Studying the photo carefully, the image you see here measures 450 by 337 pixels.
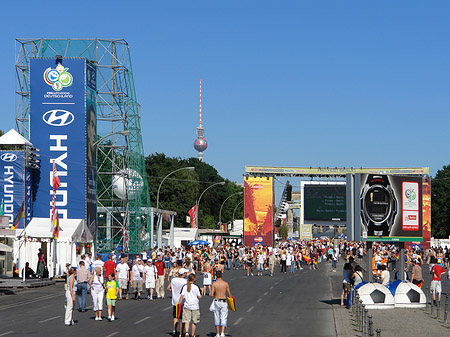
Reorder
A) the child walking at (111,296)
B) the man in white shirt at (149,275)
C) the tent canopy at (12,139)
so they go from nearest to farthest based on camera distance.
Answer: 1. the child walking at (111,296)
2. the man in white shirt at (149,275)
3. the tent canopy at (12,139)

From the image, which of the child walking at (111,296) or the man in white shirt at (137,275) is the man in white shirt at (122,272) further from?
the child walking at (111,296)

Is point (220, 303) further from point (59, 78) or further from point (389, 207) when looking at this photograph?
point (59, 78)

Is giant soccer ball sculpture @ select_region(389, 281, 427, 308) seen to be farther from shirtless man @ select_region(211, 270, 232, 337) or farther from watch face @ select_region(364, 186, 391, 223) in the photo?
shirtless man @ select_region(211, 270, 232, 337)

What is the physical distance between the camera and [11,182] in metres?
46.9

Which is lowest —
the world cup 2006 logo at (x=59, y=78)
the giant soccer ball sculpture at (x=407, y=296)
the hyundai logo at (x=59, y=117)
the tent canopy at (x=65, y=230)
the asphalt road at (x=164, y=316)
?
the asphalt road at (x=164, y=316)

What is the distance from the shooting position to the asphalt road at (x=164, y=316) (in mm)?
19402

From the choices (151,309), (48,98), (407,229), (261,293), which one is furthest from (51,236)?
(407,229)

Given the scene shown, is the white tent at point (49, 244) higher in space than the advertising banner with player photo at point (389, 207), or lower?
lower

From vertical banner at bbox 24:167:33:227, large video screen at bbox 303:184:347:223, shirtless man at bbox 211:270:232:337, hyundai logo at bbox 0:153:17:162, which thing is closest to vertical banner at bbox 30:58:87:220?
vertical banner at bbox 24:167:33:227

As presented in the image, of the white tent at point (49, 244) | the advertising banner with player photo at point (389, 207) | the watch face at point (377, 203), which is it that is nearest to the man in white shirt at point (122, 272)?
the advertising banner with player photo at point (389, 207)

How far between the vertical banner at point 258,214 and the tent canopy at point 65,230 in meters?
44.8

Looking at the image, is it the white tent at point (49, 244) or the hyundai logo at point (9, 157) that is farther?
the hyundai logo at point (9, 157)

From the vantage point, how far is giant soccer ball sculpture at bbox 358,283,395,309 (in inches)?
976

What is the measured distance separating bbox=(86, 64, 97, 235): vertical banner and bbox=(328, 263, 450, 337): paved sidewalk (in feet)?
88.3
